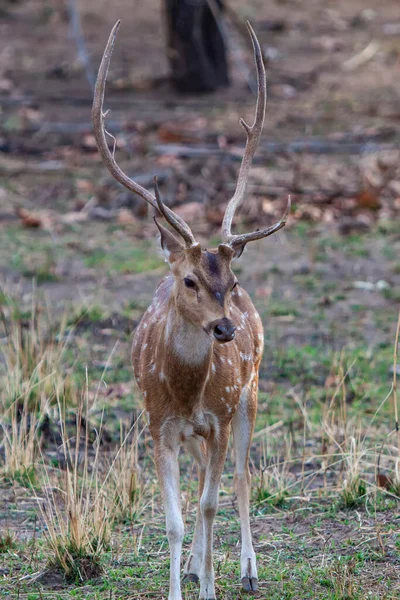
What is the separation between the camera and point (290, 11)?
21.2 m

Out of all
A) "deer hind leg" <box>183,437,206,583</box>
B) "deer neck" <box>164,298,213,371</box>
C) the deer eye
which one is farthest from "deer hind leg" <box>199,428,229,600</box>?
the deer eye

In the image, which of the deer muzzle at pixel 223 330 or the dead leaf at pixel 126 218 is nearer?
the deer muzzle at pixel 223 330

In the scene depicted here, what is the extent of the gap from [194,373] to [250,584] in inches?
45.1

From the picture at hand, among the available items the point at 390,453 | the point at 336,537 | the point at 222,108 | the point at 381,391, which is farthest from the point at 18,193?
the point at 336,537

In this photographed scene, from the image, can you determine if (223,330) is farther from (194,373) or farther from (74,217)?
(74,217)

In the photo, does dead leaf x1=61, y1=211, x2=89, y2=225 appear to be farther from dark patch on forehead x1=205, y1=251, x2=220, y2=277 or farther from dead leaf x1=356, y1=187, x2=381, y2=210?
dark patch on forehead x1=205, y1=251, x2=220, y2=277

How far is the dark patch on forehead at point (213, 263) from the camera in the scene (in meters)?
4.96

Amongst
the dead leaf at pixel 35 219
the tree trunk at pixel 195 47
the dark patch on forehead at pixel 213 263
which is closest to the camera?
the dark patch on forehead at pixel 213 263

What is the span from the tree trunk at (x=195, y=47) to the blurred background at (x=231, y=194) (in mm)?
32

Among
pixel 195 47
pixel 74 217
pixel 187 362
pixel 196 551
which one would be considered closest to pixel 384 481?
pixel 196 551

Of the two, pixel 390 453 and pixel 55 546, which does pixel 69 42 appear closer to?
pixel 390 453

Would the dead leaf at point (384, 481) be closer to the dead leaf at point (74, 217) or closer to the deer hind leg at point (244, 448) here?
the deer hind leg at point (244, 448)

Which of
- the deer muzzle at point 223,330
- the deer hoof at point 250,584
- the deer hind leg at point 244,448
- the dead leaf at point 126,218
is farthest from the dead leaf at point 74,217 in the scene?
the deer muzzle at point 223,330

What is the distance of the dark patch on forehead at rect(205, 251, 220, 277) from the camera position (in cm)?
496
